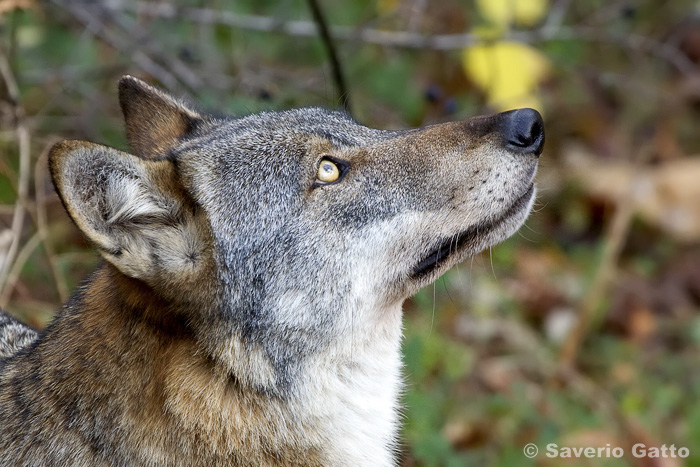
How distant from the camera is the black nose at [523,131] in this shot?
3.56 m

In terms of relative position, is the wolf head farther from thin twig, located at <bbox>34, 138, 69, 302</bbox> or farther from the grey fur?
thin twig, located at <bbox>34, 138, 69, 302</bbox>

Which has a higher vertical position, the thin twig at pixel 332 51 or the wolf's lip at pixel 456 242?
the thin twig at pixel 332 51

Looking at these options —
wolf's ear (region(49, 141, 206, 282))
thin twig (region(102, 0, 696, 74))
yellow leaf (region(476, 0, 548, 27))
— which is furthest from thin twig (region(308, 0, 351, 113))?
wolf's ear (region(49, 141, 206, 282))

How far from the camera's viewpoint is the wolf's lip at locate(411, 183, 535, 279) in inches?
141

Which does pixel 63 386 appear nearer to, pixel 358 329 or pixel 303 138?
pixel 358 329

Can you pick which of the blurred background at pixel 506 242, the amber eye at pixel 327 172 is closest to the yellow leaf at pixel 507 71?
the blurred background at pixel 506 242

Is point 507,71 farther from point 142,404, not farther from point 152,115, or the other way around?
point 142,404

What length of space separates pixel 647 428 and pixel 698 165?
14.8ft

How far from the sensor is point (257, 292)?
346cm

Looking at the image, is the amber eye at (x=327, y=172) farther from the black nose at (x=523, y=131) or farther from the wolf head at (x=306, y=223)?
the black nose at (x=523, y=131)

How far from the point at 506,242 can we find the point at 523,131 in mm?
4170

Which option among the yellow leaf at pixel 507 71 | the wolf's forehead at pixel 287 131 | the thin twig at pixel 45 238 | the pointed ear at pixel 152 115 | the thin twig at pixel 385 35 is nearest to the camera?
the wolf's forehead at pixel 287 131

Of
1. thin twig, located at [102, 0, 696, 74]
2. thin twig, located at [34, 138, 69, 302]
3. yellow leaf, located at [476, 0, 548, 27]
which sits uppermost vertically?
yellow leaf, located at [476, 0, 548, 27]

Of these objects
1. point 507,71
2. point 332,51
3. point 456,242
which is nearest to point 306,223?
point 456,242
